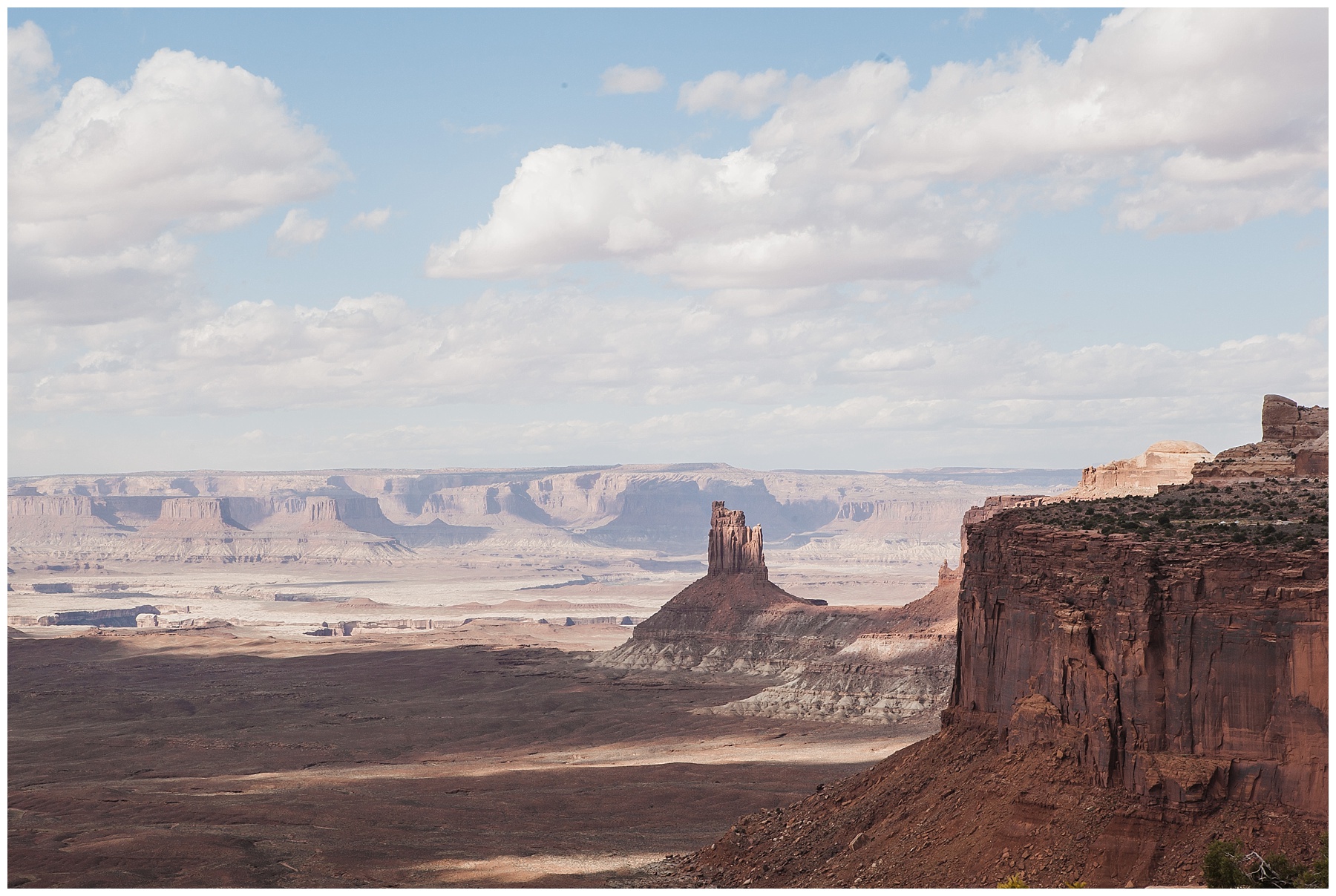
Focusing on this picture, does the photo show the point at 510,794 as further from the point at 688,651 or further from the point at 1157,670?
the point at 688,651

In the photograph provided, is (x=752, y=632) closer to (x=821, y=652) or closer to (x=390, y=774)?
(x=821, y=652)

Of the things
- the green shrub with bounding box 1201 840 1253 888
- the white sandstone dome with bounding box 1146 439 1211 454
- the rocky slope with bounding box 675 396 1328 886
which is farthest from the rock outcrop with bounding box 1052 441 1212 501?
the green shrub with bounding box 1201 840 1253 888

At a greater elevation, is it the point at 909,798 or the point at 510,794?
the point at 909,798

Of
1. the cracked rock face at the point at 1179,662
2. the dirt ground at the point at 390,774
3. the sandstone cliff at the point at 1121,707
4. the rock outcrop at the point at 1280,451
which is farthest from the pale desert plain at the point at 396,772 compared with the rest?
the rock outcrop at the point at 1280,451

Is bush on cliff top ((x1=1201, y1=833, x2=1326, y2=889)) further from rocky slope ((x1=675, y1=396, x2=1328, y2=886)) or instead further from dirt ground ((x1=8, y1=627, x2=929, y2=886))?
dirt ground ((x1=8, y1=627, x2=929, y2=886))

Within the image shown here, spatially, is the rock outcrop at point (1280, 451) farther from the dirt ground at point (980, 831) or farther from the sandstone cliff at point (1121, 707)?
the dirt ground at point (980, 831)

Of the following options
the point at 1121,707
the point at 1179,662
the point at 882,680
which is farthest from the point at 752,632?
the point at 1179,662

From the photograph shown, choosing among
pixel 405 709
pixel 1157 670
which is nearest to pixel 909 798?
pixel 1157 670
